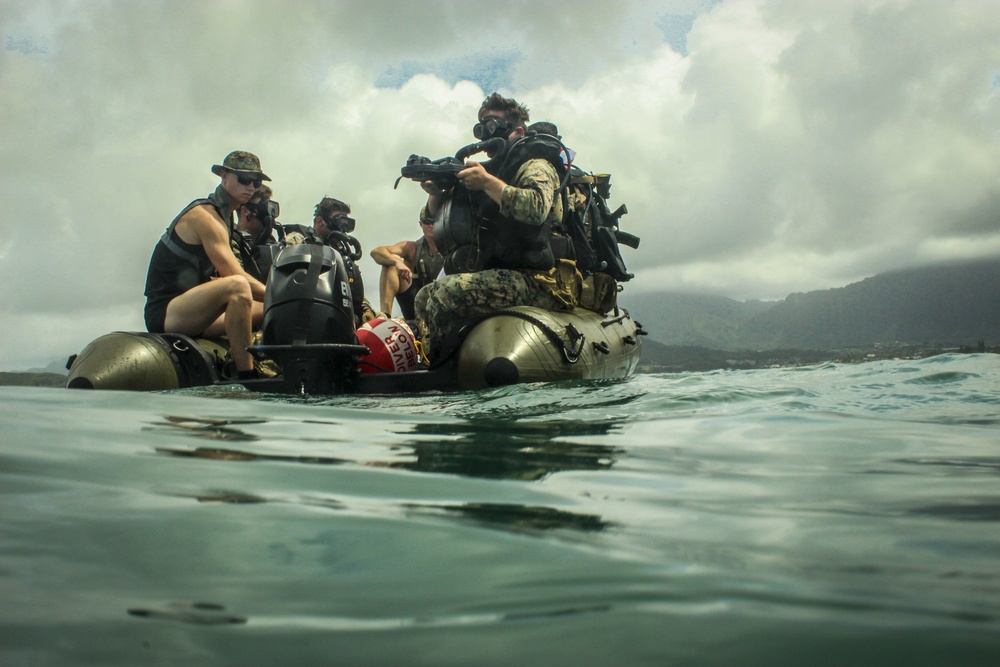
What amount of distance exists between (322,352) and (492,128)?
264 cm

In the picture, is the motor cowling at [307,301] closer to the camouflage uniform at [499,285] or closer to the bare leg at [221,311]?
the bare leg at [221,311]

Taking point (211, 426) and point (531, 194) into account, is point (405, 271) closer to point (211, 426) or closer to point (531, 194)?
point (531, 194)

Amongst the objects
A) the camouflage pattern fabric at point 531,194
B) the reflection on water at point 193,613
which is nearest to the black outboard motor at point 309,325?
the camouflage pattern fabric at point 531,194

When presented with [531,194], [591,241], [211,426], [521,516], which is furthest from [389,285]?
[521,516]

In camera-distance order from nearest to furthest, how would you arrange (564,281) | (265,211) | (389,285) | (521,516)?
1. (521,516)
2. (564,281)
3. (265,211)
4. (389,285)

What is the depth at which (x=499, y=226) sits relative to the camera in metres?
6.16

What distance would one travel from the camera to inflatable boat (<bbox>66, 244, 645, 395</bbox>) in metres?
5.10

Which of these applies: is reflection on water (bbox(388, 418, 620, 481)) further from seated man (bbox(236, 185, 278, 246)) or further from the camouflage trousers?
seated man (bbox(236, 185, 278, 246))

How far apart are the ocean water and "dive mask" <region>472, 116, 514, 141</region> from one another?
15.5 feet

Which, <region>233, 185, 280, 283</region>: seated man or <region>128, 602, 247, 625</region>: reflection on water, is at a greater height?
<region>233, 185, 280, 283</region>: seated man

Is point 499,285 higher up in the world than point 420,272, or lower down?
lower down

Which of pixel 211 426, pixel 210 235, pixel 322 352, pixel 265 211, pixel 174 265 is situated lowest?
pixel 211 426

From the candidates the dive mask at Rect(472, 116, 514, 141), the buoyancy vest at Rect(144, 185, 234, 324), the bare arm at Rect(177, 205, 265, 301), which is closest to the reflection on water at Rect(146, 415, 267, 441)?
the bare arm at Rect(177, 205, 265, 301)

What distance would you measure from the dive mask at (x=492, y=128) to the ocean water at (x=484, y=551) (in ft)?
15.5
